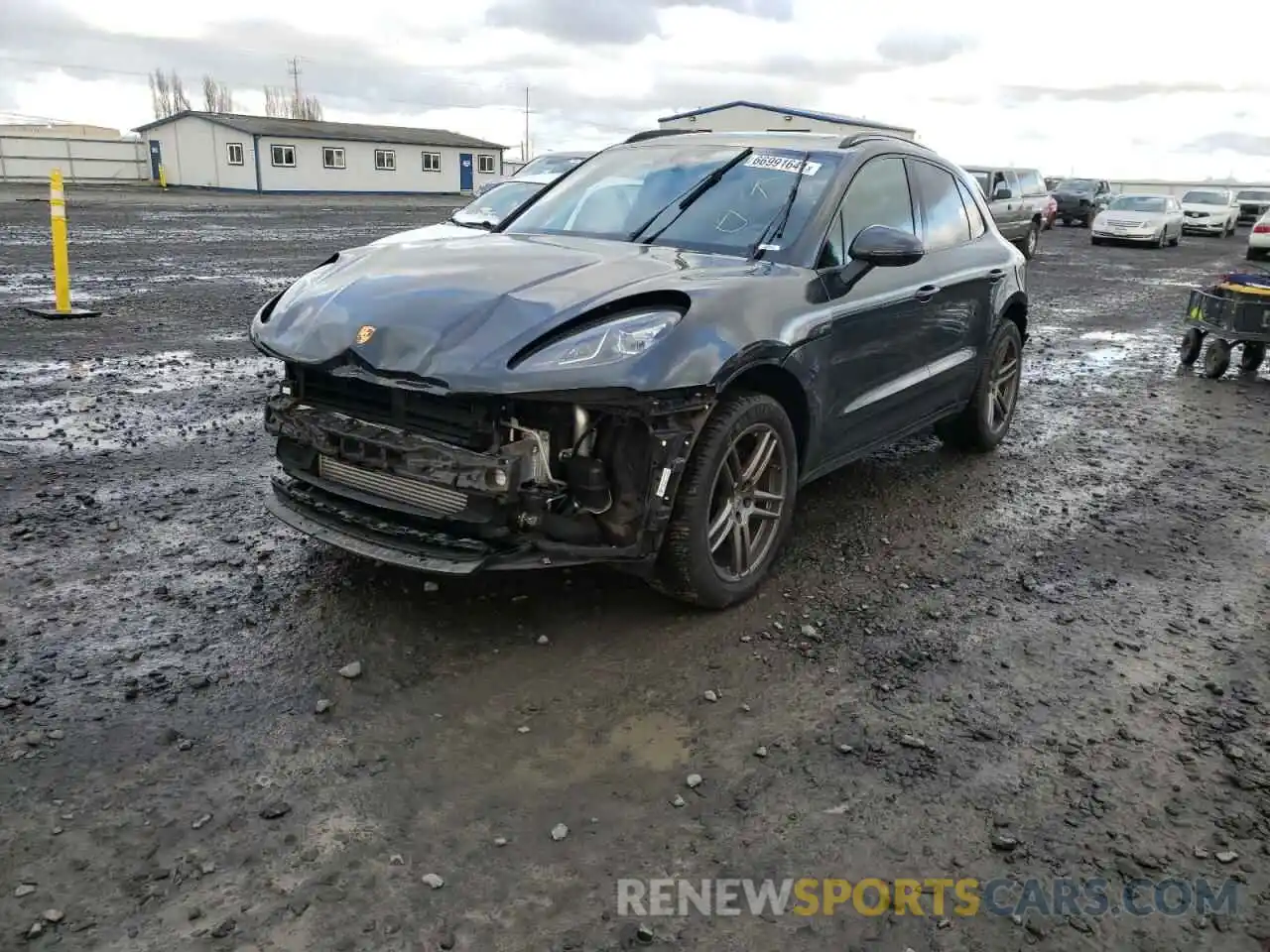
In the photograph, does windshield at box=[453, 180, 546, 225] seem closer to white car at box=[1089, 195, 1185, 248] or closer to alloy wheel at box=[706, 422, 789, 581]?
alloy wheel at box=[706, 422, 789, 581]

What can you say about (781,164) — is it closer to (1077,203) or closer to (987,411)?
(987,411)

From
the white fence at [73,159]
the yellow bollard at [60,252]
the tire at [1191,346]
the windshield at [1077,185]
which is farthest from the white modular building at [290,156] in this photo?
the tire at [1191,346]

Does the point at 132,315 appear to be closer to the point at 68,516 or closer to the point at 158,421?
the point at 158,421

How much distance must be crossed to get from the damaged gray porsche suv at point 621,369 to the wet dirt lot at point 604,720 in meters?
0.43

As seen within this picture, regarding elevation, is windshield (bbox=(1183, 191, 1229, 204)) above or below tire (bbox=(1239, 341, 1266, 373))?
above

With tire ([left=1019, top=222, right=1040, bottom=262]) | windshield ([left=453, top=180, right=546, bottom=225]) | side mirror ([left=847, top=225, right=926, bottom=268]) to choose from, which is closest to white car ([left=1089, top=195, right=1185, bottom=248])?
tire ([left=1019, top=222, right=1040, bottom=262])

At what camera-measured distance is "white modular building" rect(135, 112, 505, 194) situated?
49.1 meters

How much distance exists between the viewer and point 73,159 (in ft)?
150

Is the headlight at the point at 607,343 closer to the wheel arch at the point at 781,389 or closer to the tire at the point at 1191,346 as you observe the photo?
the wheel arch at the point at 781,389

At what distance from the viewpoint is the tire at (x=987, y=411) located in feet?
20.1

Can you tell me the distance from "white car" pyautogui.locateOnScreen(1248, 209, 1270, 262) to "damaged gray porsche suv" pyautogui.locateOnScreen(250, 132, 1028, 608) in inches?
960

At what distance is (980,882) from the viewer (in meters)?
2.58

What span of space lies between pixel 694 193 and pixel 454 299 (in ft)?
5.19

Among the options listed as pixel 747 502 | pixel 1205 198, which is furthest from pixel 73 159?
pixel 747 502
